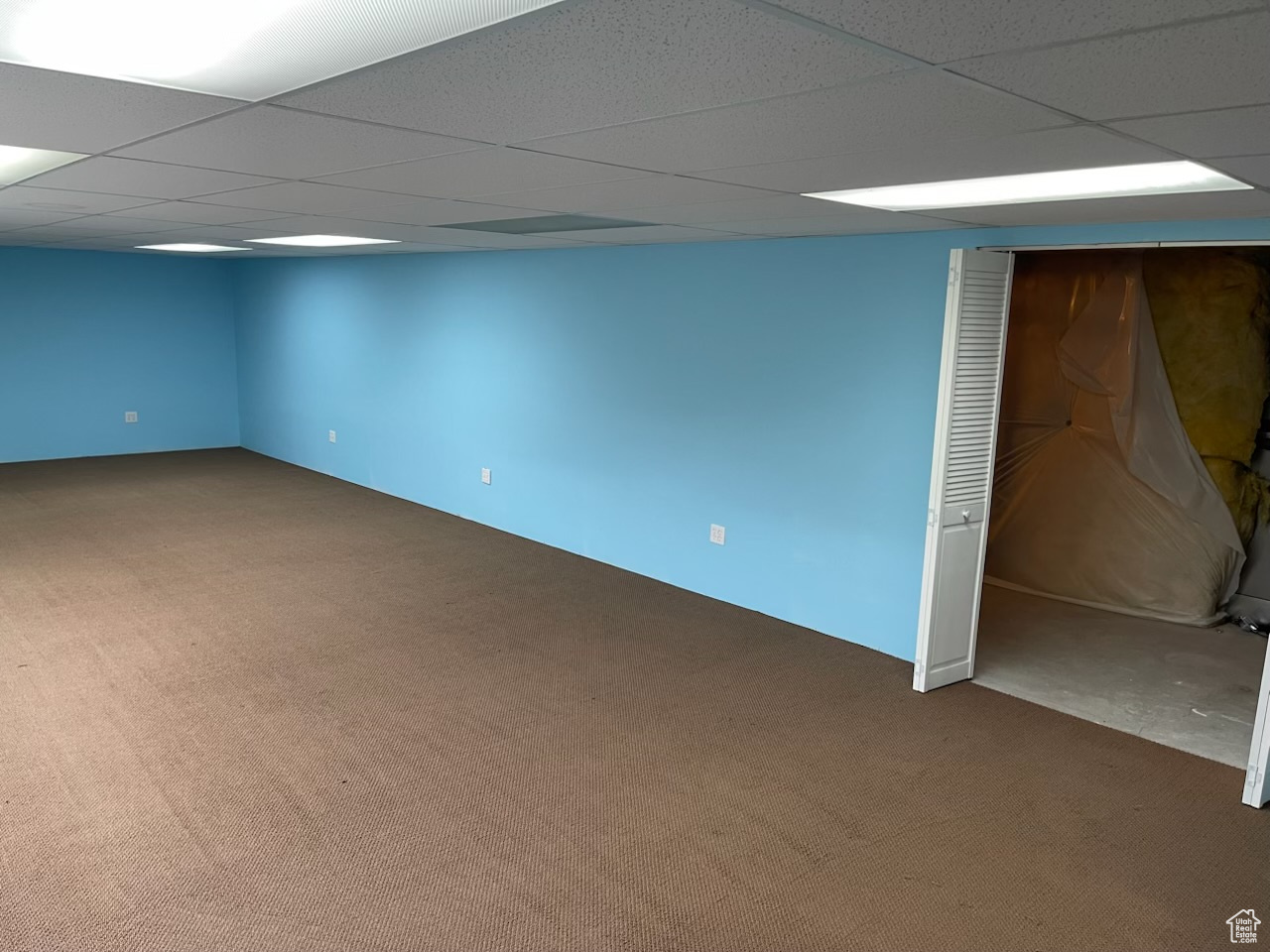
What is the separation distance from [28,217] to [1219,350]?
6472 mm

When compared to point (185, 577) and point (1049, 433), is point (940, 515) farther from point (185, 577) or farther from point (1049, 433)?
point (185, 577)

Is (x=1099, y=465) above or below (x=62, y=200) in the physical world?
below

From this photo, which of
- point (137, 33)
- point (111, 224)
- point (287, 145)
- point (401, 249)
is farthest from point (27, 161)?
point (401, 249)

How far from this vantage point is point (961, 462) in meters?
3.89

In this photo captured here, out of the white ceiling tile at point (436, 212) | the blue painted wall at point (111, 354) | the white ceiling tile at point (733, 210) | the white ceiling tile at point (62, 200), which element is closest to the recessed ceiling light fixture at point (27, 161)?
the white ceiling tile at point (62, 200)

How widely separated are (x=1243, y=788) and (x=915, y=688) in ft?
4.07

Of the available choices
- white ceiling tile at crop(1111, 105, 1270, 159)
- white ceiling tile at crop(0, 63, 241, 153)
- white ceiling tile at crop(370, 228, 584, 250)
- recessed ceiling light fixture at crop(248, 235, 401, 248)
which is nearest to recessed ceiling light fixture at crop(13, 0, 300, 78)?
white ceiling tile at crop(0, 63, 241, 153)

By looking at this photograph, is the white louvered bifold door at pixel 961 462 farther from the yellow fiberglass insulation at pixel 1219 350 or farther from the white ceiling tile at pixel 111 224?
the white ceiling tile at pixel 111 224

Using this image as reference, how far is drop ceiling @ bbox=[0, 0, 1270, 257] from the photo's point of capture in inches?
47.0

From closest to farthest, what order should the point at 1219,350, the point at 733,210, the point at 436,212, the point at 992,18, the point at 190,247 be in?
the point at 992,18, the point at 733,210, the point at 436,212, the point at 1219,350, the point at 190,247

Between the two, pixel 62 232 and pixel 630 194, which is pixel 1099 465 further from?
pixel 62 232

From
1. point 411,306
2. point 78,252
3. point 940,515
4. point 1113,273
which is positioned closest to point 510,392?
point 411,306

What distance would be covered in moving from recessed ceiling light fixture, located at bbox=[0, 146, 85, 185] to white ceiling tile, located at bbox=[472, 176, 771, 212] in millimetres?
1307

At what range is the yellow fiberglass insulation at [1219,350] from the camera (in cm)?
482
